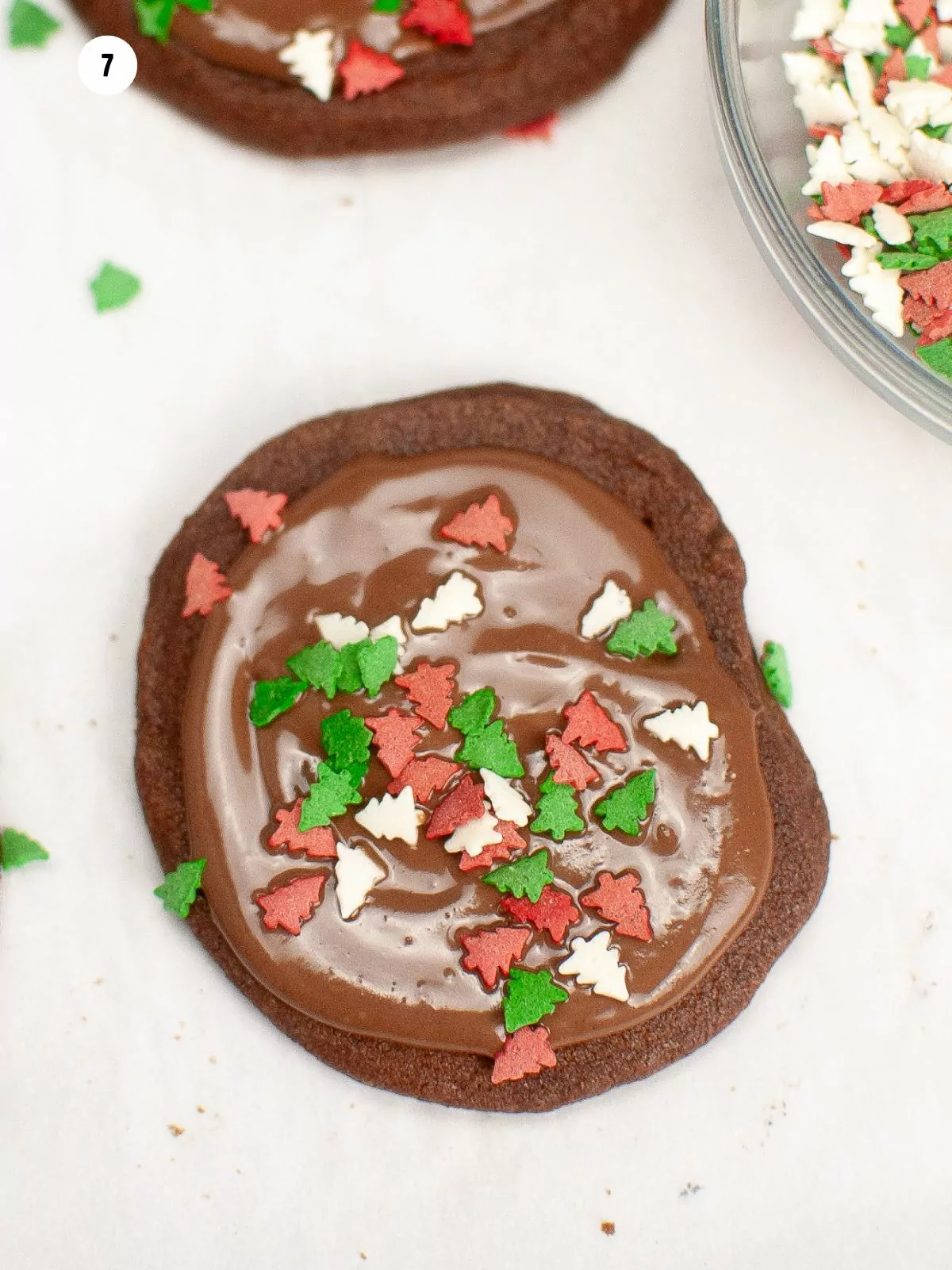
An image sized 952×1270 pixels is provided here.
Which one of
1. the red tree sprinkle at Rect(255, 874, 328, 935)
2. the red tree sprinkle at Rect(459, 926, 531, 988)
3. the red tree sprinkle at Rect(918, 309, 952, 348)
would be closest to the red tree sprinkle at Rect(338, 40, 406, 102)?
the red tree sprinkle at Rect(918, 309, 952, 348)

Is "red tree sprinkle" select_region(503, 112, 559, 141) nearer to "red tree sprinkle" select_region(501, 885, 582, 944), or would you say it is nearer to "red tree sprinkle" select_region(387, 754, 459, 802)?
"red tree sprinkle" select_region(387, 754, 459, 802)

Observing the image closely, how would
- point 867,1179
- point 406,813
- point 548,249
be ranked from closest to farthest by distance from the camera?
point 406,813 → point 867,1179 → point 548,249

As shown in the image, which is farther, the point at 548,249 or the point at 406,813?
the point at 548,249

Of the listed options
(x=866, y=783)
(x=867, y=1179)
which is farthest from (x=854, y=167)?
(x=867, y=1179)

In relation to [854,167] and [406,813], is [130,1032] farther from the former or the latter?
[854,167]

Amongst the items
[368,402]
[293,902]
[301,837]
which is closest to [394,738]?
[301,837]

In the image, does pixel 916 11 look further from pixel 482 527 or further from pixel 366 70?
pixel 482 527

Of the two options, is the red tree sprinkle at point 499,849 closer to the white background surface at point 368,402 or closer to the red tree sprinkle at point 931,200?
the white background surface at point 368,402
